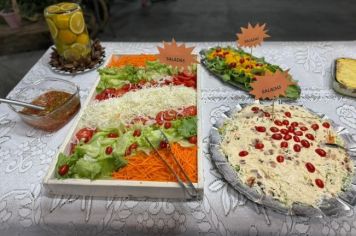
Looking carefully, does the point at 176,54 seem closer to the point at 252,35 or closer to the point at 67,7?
the point at 252,35

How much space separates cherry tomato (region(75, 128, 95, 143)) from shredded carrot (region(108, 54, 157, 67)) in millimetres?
612

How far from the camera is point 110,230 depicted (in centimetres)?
99

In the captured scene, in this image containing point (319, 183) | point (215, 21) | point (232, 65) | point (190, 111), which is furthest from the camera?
point (215, 21)

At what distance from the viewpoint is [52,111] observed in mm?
1265

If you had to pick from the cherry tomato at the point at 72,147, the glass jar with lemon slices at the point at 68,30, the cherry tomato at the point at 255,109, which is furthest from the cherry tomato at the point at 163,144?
the glass jar with lemon slices at the point at 68,30

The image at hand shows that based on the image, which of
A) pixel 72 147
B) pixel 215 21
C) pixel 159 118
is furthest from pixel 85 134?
pixel 215 21

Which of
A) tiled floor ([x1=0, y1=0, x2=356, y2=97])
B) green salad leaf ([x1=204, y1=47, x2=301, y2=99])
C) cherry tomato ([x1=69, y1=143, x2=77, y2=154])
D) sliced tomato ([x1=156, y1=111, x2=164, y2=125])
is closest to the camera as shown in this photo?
cherry tomato ([x1=69, y1=143, x2=77, y2=154])

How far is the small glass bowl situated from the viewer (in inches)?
50.3

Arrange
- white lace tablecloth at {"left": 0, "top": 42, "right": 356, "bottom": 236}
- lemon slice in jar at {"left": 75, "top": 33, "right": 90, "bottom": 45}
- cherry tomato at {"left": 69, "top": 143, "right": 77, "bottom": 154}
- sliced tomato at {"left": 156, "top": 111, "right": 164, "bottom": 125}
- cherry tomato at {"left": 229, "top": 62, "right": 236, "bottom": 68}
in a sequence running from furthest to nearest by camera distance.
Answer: lemon slice in jar at {"left": 75, "top": 33, "right": 90, "bottom": 45}
cherry tomato at {"left": 229, "top": 62, "right": 236, "bottom": 68}
sliced tomato at {"left": 156, "top": 111, "right": 164, "bottom": 125}
cherry tomato at {"left": 69, "top": 143, "right": 77, "bottom": 154}
white lace tablecloth at {"left": 0, "top": 42, "right": 356, "bottom": 236}

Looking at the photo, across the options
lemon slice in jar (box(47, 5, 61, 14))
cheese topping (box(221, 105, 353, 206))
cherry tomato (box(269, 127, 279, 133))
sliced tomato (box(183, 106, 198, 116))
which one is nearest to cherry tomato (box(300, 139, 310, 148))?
cheese topping (box(221, 105, 353, 206))

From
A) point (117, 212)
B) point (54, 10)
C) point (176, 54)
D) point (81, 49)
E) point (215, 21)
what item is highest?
point (54, 10)

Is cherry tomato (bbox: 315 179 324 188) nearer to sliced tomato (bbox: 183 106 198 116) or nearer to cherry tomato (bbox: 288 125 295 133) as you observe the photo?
→ cherry tomato (bbox: 288 125 295 133)

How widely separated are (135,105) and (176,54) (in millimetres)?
305

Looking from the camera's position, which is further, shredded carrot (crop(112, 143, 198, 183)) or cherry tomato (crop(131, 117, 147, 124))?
cherry tomato (crop(131, 117, 147, 124))
